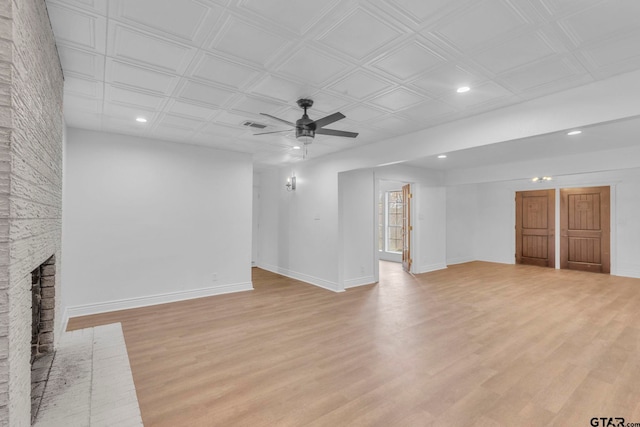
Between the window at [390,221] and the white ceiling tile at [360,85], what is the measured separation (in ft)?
21.2

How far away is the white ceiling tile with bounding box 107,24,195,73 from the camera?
2.11m

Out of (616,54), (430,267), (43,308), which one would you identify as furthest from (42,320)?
(430,267)

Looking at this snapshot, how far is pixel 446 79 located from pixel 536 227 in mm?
7534

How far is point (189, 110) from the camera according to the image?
3.52 metres

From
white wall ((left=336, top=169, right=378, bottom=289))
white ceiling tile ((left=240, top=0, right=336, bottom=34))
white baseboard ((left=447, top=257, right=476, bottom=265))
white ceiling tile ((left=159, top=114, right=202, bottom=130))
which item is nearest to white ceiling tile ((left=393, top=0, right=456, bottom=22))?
white ceiling tile ((left=240, top=0, right=336, bottom=34))

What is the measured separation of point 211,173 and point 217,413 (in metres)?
4.00

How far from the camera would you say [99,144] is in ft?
14.4

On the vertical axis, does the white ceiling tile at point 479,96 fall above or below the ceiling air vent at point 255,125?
above

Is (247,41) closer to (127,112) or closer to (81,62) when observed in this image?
(81,62)

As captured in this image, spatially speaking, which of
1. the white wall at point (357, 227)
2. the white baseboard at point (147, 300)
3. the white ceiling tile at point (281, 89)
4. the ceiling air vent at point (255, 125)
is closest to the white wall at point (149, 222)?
the white baseboard at point (147, 300)

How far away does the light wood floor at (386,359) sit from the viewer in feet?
7.05

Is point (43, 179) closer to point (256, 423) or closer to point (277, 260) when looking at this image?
point (256, 423)

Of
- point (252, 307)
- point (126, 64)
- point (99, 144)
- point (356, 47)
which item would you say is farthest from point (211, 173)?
point (356, 47)

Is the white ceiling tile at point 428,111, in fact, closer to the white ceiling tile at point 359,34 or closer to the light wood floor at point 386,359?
the white ceiling tile at point 359,34
